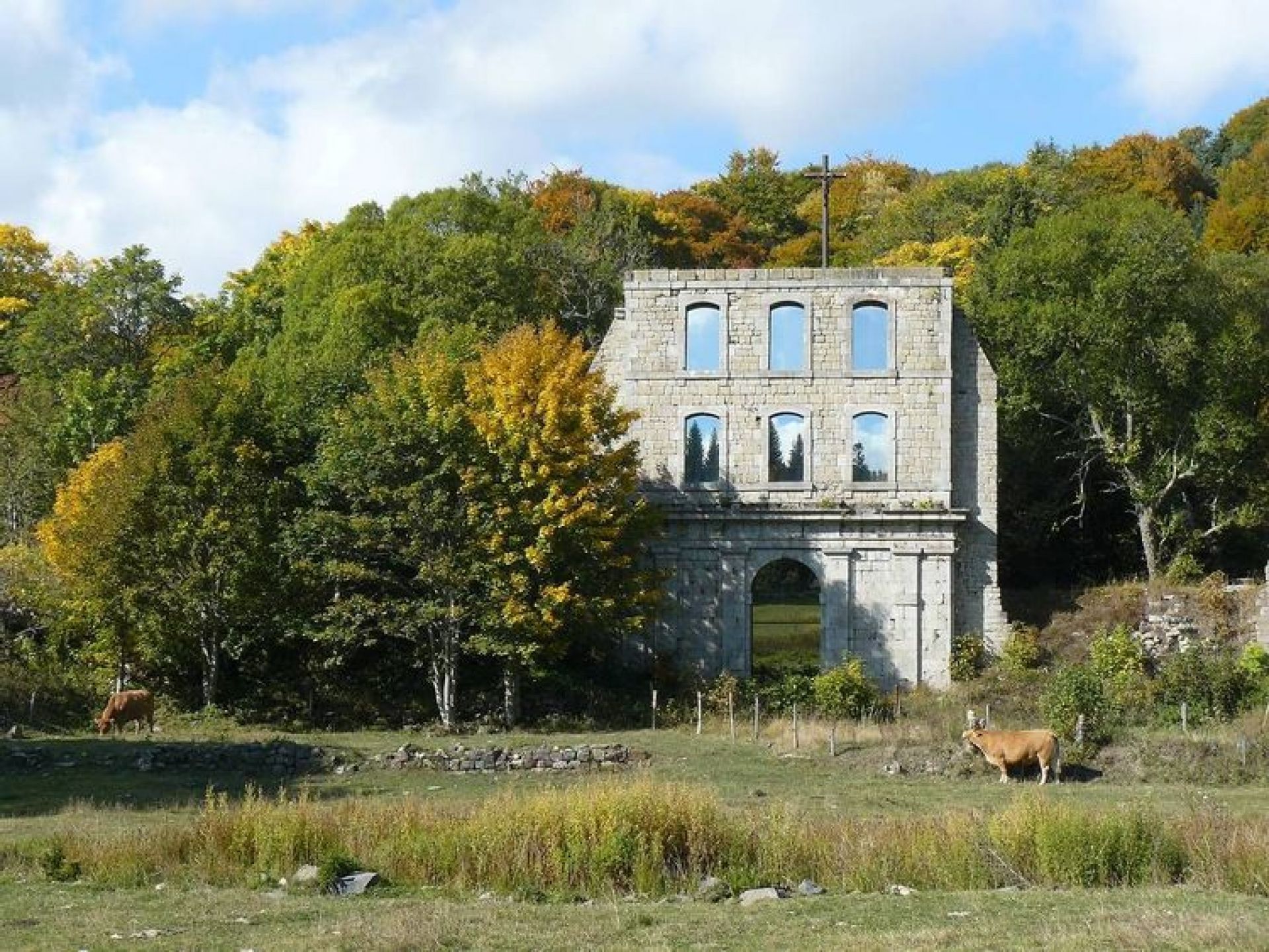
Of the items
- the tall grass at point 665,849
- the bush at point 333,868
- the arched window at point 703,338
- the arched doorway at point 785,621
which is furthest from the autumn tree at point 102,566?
the bush at point 333,868

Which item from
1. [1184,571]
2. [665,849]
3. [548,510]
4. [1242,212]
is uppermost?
[1242,212]

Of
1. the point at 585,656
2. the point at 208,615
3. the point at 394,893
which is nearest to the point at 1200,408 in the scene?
the point at 585,656

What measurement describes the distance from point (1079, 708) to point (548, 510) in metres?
12.7

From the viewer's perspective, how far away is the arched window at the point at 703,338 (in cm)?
4594

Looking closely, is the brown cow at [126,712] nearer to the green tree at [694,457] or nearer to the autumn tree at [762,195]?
the green tree at [694,457]

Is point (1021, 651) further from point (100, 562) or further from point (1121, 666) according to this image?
point (100, 562)

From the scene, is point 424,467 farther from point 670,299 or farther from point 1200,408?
point 1200,408

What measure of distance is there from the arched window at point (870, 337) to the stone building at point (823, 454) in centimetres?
4

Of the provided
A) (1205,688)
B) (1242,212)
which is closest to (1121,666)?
(1205,688)

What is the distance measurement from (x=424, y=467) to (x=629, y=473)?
5.00m

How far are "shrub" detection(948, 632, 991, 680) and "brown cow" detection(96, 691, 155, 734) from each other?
64.7ft

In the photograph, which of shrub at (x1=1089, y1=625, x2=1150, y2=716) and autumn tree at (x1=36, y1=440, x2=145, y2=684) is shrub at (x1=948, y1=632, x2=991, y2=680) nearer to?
shrub at (x1=1089, y1=625, x2=1150, y2=716)

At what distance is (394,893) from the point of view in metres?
18.0

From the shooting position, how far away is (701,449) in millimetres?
45812
